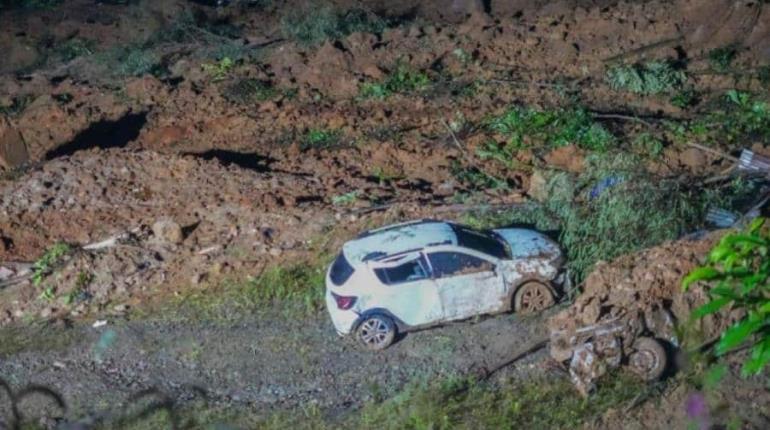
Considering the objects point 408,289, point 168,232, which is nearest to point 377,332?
point 408,289

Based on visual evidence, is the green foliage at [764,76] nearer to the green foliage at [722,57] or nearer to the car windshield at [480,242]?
the green foliage at [722,57]

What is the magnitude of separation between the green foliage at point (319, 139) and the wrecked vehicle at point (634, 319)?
7.07 meters

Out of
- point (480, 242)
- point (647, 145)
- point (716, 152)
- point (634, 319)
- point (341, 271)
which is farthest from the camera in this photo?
point (647, 145)

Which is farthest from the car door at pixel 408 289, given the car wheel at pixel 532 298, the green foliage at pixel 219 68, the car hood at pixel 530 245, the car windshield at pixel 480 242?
the green foliage at pixel 219 68

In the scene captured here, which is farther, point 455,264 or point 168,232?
point 168,232

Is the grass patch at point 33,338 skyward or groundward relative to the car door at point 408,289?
groundward

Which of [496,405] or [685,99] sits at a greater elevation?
[685,99]

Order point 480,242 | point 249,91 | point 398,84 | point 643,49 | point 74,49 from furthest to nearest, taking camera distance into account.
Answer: point 74,49 < point 249,91 < point 643,49 < point 398,84 < point 480,242

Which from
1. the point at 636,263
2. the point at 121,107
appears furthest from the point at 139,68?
the point at 636,263

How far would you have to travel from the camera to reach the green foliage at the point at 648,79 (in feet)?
59.8

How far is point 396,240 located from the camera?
11.9 metres

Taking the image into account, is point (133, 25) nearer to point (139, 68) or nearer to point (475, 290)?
point (139, 68)

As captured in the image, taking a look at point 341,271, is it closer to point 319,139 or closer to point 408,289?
point 408,289

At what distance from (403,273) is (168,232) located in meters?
4.23
